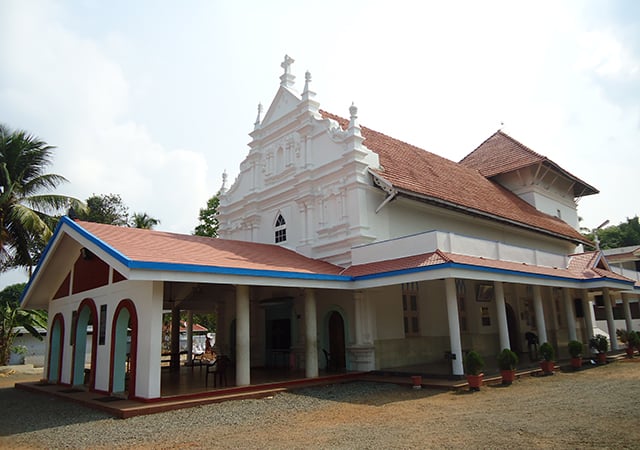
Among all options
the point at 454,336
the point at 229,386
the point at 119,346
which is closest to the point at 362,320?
the point at 454,336

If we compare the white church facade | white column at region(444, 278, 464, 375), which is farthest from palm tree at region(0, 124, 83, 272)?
white column at region(444, 278, 464, 375)

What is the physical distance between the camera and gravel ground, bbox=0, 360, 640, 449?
6.87 m

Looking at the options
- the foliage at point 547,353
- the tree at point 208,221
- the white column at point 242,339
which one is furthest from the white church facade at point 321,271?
the tree at point 208,221

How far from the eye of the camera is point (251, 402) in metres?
10.9

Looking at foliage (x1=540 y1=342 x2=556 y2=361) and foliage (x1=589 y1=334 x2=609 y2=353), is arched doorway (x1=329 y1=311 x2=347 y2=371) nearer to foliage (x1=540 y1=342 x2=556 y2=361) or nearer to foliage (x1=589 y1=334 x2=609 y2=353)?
foliage (x1=540 y1=342 x2=556 y2=361)

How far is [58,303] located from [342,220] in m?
9.95

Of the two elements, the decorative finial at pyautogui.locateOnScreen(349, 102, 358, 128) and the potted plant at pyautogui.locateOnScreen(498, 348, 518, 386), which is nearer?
the potted plant at pyautogui.locateOnScreen(498, 348, 518, 386)

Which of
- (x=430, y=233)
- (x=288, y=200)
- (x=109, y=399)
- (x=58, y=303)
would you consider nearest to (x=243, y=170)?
(x=288, y=200)

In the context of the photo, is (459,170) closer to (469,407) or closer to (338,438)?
(469,407)

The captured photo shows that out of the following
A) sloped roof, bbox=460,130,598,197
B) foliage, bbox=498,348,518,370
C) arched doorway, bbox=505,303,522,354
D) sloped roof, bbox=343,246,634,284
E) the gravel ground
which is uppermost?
sloped roof, bbox=460,130,598,197

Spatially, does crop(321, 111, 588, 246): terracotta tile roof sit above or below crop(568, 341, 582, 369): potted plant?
above

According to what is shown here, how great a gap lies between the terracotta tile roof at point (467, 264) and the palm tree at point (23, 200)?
53.1 feet

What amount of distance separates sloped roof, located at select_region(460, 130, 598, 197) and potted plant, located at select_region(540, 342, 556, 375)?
14.0 m

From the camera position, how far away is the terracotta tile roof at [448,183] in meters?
17.2
